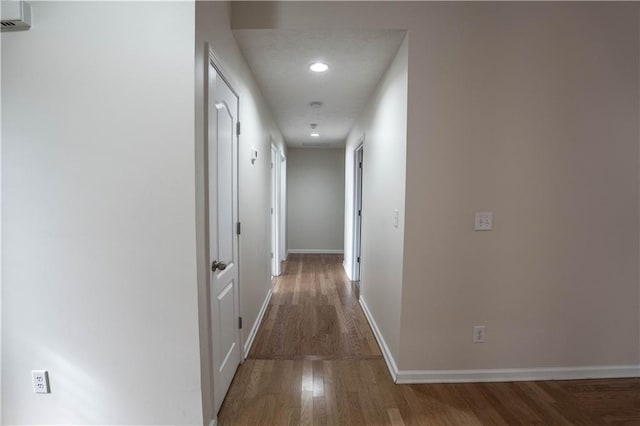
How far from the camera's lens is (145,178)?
1.30 meters

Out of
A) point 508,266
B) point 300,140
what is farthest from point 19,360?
point 300,140

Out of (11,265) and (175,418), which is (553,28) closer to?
(175,418)

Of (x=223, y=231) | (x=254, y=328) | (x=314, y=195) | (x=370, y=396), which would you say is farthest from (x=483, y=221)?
(x=314, y=195)

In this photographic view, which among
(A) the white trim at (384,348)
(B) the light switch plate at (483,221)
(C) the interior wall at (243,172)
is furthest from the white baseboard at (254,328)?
(B) the light switch plate at (483,221)

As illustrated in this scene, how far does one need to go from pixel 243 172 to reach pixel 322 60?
3.49ft

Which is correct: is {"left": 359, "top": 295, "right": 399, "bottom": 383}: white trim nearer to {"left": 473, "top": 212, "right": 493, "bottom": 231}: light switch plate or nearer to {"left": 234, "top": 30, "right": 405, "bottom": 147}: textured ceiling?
{"left": 473, "top": 212, "right": 493, "bottom": 231}: light switch plate

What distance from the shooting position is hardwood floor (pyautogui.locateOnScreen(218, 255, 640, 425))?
5.29 ft

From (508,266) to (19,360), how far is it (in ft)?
9.15

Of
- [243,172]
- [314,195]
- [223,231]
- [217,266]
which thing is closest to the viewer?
[217,266]

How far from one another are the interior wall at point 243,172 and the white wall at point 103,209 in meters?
0.06

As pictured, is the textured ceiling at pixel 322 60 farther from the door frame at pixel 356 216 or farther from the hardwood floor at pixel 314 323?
the hardwood floor at pixel 314 323

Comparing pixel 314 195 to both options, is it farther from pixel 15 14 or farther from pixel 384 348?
pixel 15 14

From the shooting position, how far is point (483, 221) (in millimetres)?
1833

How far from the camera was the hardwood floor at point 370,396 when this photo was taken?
5.29 ft
